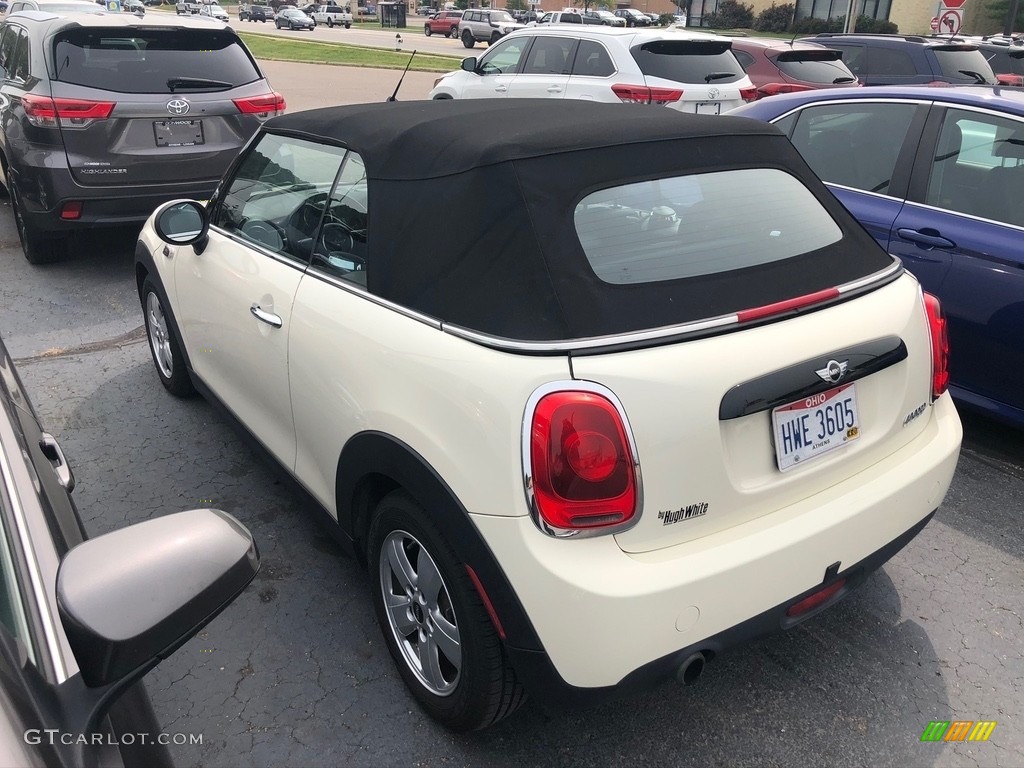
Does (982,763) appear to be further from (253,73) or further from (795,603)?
(253,73)

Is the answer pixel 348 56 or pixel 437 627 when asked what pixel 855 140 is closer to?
pixel 437 627

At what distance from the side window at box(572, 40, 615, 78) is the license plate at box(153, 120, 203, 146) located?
5414 mm

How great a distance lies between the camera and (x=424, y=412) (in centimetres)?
221

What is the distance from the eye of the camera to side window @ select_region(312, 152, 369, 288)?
2.66m

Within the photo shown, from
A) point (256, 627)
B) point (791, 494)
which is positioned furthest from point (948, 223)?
point (256, 627)

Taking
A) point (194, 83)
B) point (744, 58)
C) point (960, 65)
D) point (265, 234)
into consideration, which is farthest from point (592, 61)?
point (265, 234)

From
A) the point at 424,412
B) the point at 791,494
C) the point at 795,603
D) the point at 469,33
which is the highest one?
the point at 424,412

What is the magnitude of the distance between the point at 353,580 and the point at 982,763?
2.10 m

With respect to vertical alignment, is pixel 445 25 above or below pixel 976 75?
below

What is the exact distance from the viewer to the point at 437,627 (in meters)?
2.40

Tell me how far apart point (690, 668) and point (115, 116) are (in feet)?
18.5

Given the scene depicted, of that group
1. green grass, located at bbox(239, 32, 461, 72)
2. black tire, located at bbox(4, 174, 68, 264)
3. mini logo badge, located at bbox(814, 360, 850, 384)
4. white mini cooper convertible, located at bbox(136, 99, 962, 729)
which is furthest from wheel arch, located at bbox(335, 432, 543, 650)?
green grass, located at bbox(239, 32, 461, 72)

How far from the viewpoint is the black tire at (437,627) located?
2.19 meters

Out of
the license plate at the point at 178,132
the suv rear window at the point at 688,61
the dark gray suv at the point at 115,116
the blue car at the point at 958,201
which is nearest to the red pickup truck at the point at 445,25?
→ the suv rear window at the point at 688,61
